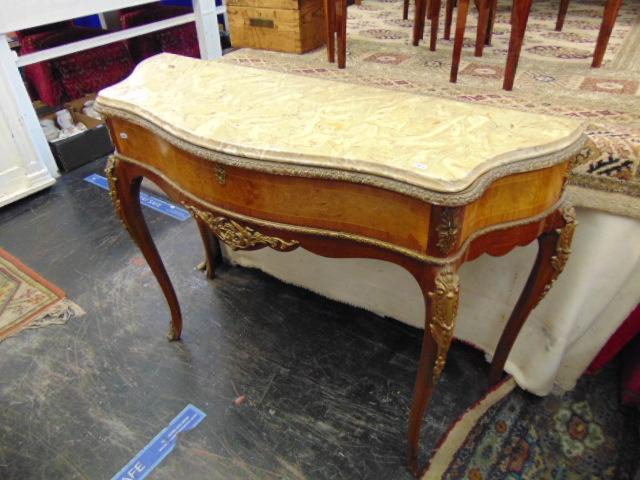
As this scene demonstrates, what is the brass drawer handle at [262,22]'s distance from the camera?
5.50 feet

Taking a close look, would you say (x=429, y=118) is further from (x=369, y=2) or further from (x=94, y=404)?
(x=369, y=2)

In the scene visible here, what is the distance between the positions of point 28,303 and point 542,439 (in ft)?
5.35

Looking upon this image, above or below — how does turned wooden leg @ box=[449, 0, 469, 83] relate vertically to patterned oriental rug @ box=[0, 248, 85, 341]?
above

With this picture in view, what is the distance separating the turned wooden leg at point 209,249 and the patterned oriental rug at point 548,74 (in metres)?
0.60

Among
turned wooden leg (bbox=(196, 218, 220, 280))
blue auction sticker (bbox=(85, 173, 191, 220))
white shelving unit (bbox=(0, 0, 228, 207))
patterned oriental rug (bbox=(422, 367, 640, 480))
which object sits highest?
white shelving unit (bbox=(0, 0, 228, 207))

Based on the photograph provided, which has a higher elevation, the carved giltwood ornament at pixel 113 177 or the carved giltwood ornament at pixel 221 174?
the carved giltwood ornament at pixel 221 174

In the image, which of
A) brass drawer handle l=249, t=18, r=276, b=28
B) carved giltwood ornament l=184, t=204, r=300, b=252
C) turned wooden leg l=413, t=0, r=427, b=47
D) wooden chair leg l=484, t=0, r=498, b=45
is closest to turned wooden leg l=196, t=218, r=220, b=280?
carved giltwood ornament l=184, t=204, r=300, b=252

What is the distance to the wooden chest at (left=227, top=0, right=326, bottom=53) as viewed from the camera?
1628 millimetres

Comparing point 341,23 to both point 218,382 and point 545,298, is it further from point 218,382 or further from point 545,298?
point 218,382

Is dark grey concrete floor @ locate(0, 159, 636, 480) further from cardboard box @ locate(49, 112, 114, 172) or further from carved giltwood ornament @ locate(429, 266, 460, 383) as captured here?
cardboard box @ locate(49, 112, 114, 172)

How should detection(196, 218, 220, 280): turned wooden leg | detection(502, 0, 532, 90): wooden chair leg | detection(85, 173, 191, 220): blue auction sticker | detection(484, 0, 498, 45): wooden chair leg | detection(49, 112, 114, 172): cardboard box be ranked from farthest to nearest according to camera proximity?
→ detection(49, 112, 114, 172): cardboard box, detection(85, 173, 191, 220): blue auction sticker, detection(484, 0, 498, 45): wooden chair leg, detection(196, 218, 220, 280): turned wooden leg, detection(502, 0, 532, 90): wooden chair leg

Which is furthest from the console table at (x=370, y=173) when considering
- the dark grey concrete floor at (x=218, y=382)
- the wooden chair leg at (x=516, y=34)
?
the wooden chair leg at (x=516, y=34)

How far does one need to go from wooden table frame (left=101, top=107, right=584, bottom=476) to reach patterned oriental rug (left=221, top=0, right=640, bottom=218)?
186 millimetres

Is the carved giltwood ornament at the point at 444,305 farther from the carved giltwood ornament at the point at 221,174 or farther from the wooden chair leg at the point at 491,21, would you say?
the wooden chair leg at the point at 491,21
